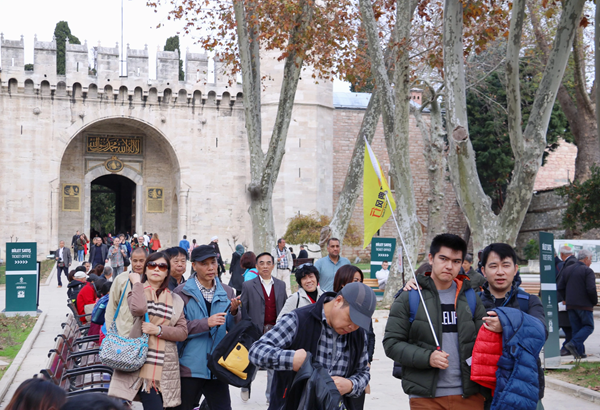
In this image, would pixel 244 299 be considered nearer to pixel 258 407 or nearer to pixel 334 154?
pixel 258 407

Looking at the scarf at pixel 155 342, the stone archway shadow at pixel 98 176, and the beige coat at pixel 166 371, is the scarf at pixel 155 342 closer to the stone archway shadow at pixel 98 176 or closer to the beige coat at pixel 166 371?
the beige coat at pixel 166 371

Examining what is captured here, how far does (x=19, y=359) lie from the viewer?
8.49 m

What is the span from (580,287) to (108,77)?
24.2 meters

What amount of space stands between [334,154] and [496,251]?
28227mm

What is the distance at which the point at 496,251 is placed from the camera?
3830 millimetres

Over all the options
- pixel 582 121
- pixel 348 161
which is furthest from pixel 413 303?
pixel 348 161

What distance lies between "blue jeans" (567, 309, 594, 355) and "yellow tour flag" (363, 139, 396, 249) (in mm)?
3013

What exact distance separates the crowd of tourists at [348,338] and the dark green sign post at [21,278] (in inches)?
342

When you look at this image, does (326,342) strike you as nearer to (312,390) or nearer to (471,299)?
(312,390)

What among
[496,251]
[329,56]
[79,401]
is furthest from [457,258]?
[329,56]

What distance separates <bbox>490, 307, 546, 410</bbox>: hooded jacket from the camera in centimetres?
318

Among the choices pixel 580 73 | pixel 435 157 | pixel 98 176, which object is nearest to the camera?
pixel 580 73

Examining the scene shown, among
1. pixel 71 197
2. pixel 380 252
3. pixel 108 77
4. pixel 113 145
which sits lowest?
pixel 380 252

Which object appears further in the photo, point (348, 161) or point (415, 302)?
point (348, 161)
